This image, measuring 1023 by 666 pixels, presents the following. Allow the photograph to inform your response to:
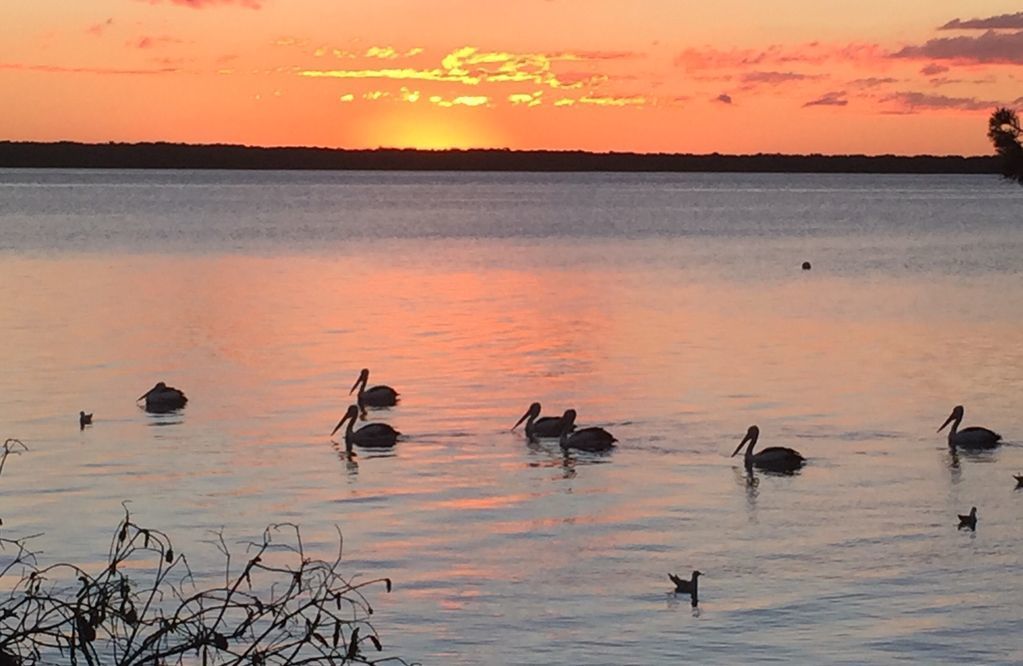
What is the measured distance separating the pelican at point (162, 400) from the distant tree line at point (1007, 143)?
41.2ft

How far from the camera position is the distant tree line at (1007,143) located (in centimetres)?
1485

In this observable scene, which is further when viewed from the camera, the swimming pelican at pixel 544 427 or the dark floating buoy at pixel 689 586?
Answer: the swimming pelican at pixel 544 427

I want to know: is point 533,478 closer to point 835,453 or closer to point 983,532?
point 835,453

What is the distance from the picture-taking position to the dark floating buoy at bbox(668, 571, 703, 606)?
13.2 m

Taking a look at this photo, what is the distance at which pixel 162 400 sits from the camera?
23.8 m

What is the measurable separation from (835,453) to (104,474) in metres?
8.27

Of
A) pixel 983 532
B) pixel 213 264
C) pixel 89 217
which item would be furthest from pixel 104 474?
pixel 89 217

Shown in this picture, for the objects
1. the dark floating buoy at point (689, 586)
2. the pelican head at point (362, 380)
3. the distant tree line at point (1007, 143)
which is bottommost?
the dark floating buoy at point (689, 586)

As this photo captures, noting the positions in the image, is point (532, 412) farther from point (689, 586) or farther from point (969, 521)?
point (689, 586)

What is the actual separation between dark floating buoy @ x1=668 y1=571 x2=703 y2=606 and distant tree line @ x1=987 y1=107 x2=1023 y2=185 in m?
4.42

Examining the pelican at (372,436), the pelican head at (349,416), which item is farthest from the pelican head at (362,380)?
the pelican at (372,436)

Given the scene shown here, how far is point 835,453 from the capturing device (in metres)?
20.4

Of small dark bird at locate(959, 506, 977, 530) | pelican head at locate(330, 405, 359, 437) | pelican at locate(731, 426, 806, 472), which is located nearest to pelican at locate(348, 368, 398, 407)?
pelican head at locate(330, 405, 359, 437)

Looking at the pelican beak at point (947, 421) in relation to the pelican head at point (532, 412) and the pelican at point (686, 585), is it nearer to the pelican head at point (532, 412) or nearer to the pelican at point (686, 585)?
the pelican head at point (532, 412)
